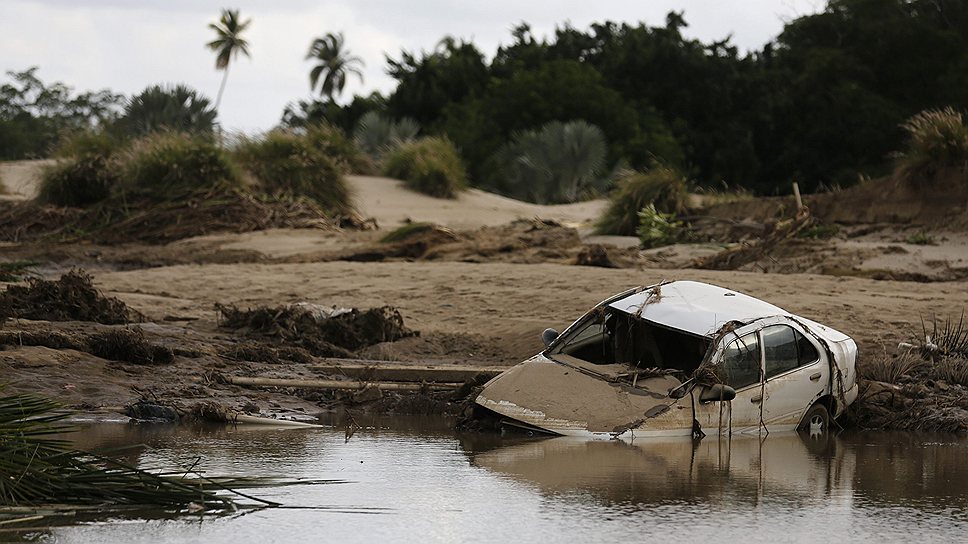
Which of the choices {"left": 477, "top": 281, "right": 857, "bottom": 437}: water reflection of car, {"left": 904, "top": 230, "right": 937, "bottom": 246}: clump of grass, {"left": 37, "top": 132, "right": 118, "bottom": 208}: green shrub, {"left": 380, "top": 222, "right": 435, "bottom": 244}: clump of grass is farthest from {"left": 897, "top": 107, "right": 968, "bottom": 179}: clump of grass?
{"left": 37, "top": 132, "right": 118, "bottom": 208}: green shrub

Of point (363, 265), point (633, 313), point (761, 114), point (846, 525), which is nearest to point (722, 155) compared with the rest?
point (761, 114)

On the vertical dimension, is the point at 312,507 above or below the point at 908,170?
below

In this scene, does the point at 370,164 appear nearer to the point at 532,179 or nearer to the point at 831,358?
the point at 532,179

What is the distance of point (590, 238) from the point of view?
25656 millimetres

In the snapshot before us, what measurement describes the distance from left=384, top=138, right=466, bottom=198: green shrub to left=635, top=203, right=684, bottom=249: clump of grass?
9330mm

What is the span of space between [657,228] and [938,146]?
4.89m

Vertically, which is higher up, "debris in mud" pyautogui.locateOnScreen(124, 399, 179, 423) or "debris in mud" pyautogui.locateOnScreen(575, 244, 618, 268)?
"debris in mud" pyautogui.locateOnScreen(575, 244, 618, 268)

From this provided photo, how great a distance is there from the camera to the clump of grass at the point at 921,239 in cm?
2106

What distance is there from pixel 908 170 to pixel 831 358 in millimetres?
11930

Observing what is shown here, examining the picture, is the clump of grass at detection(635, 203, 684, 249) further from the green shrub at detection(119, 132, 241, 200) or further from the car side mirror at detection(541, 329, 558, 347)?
the car side mirror at detection(541, 329, 558, 347)

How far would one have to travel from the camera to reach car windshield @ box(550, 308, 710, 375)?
12211 millimetres

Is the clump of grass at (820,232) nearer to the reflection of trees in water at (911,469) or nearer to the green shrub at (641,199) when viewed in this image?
the green shrub at (641,199)

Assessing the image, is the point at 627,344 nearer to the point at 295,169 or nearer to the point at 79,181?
the point at 295,169

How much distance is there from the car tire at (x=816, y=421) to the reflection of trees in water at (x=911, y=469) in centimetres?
24
